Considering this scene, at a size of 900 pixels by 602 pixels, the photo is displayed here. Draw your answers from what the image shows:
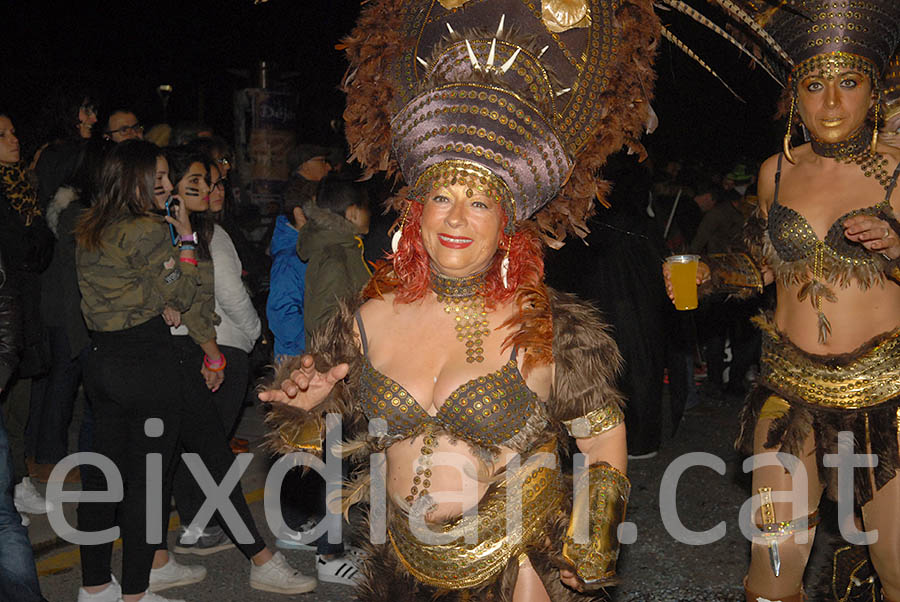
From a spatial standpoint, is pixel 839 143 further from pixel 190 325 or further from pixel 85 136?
pixel 85 136

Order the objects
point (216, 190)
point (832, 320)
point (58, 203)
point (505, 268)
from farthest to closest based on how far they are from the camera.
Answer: point (58, 203)
point (216, 190)
point (832, 320)
point (505, 268)

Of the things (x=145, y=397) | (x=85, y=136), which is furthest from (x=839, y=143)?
(x=85, y=136)

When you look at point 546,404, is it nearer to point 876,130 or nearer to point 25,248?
point 876,130

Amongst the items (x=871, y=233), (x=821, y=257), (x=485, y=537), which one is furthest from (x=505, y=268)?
(x=821, y=257)

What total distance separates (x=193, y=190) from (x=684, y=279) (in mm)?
2846

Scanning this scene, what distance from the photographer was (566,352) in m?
3.09

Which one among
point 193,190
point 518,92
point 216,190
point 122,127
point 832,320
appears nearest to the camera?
point 518,92

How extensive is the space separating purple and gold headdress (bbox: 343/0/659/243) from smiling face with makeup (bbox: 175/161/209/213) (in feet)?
7.97

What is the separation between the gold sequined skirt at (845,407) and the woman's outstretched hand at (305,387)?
221 cm

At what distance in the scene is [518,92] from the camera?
2951 millimetres

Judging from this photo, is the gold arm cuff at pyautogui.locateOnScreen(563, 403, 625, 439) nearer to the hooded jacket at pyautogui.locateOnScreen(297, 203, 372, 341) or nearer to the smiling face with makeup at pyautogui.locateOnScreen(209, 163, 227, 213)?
the hooded jacket at pyautogui.locateOnScreen(297, 203, 372, 341)

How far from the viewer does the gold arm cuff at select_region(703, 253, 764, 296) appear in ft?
15.2

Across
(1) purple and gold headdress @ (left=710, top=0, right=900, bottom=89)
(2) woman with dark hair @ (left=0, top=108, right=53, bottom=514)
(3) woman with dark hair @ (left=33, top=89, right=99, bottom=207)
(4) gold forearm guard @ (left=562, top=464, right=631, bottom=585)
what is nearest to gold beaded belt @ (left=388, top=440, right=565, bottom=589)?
(4) gold forearm guard @ (left=562, top=464, right=631, bottom=585)

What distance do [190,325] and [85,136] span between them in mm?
2595
